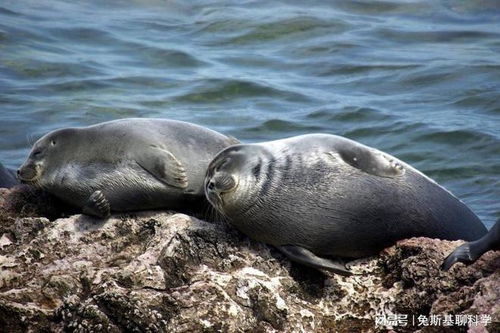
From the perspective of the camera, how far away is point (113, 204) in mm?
6449

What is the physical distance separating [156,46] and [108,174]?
10.3 meters

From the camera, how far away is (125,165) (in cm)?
660

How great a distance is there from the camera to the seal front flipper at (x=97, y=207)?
6.30 metres

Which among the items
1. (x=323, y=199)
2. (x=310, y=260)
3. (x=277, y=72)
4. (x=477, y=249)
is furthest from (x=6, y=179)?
(x=277, y=72)

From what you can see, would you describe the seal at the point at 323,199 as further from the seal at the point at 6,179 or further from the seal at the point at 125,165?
the seal at the point at 6,179

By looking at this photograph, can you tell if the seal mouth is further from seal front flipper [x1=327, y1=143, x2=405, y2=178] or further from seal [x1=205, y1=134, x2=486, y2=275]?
seal front flipper [x1=327, y1=143, x2=405, y2=178]

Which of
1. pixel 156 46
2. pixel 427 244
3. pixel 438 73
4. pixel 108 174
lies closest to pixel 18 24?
pixel 156 46

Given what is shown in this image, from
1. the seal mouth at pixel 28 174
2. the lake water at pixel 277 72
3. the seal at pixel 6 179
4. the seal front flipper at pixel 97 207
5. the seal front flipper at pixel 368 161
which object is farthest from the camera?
the lake water at pixel 277 72

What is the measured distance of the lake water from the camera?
12.3 m

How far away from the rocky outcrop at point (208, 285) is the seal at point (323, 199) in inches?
4.4

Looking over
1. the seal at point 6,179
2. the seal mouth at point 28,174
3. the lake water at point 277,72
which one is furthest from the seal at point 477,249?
the lake water at point 277,72

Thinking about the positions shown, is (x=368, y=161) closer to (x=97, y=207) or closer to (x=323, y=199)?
(x=323, y=199)

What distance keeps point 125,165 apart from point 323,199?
1284 mm

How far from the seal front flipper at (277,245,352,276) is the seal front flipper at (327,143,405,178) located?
61cm
